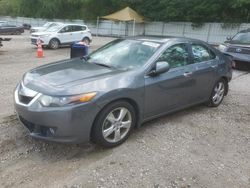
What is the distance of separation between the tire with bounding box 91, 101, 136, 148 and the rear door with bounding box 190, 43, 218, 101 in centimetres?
163

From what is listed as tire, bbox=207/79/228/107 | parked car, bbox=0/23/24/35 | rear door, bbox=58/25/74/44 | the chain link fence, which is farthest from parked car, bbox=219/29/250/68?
parked car, bbox=0/23/24/35

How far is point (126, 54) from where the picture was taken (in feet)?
15.1

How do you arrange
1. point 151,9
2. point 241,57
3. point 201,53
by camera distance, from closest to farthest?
point 201,53, point 241,57, point 151,9

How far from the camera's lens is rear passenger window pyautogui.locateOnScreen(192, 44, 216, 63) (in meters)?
5.14

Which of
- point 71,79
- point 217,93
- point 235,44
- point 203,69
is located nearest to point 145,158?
point 71,79

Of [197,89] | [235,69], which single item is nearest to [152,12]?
[235,69]

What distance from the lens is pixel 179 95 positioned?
473cm

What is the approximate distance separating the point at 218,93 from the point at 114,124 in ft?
9.51

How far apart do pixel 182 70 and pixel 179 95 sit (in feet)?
1.38

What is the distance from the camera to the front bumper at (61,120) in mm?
3365

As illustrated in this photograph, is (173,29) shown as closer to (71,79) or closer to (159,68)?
(159,68)

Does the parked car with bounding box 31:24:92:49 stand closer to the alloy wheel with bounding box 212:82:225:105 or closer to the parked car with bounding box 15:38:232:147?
the parked car with bounding box 15:38:232:147

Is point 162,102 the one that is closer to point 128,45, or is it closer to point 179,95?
point 179,95

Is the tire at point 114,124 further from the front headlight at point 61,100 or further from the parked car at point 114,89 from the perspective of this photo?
the front headlight at point 61,100
